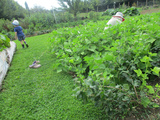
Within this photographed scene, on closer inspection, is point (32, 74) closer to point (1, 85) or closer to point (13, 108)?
point (1, 85)

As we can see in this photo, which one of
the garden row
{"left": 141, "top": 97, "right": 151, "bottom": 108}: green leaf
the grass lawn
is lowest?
the grass lawn

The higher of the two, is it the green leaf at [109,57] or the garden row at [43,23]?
the garden row at [43,23]

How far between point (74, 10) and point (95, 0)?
12.9m

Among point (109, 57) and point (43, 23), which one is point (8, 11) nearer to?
point (43, 23)

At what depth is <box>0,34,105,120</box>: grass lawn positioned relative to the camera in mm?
1464

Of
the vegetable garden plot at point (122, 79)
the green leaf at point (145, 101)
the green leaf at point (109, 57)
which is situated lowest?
the green leaf at point (145, 101)

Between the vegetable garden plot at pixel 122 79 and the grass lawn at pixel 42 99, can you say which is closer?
the vegetable garden plot at pixel 122 79

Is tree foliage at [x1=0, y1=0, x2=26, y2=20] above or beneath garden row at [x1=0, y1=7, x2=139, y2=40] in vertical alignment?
above

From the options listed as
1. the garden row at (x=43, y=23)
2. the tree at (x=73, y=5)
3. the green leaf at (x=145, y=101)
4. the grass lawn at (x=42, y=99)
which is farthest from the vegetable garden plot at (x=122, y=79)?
the tree at (x=73, y=5)

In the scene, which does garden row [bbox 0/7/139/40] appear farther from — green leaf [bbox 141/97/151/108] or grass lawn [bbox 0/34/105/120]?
green leaf [bbox 141/97/151/108]

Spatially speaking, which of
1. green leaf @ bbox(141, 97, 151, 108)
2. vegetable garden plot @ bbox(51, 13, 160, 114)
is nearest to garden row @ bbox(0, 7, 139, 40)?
vegetable garden plot @ bbox(51, 13, 160, 114)

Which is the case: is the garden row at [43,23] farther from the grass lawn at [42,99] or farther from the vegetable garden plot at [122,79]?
the vegetable garden plot at [122,79]

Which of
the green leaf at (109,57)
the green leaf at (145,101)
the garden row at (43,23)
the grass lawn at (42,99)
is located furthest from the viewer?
the garden row at (43,23)

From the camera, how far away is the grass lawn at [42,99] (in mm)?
1464
